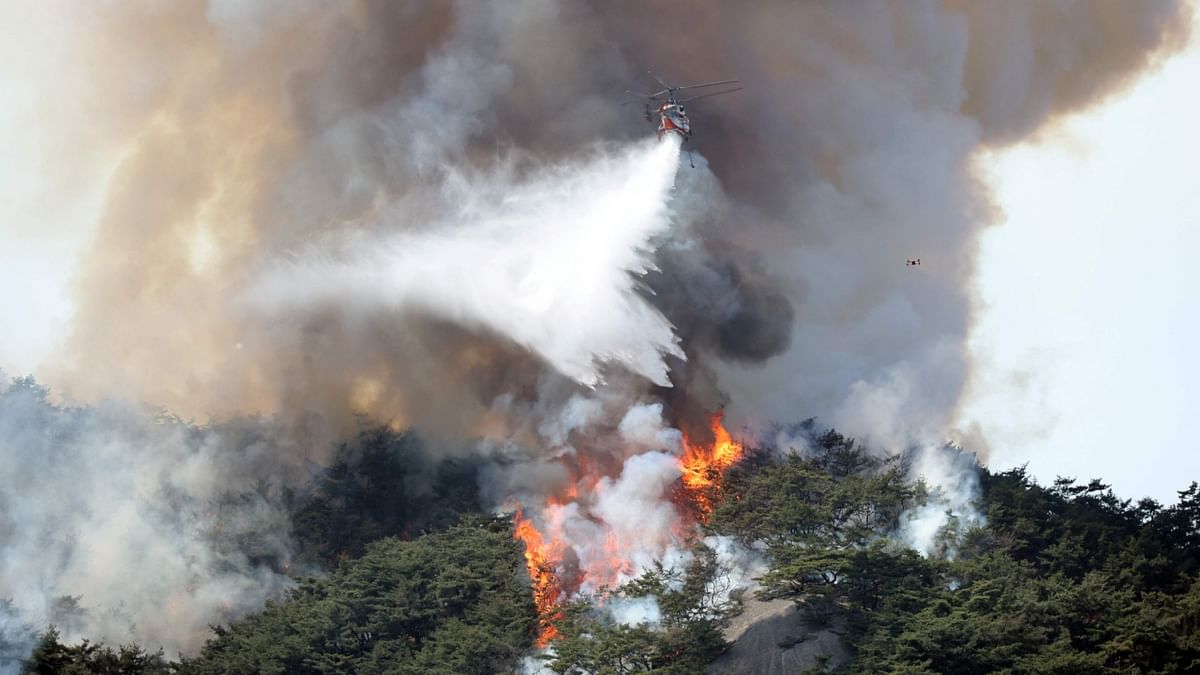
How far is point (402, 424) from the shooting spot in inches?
3098

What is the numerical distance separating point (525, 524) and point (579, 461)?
174 inches

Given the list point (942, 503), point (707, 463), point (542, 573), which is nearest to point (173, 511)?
point (542, 573)

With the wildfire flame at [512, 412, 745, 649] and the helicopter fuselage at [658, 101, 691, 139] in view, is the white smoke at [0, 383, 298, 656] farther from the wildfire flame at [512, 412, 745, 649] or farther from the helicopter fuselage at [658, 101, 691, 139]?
the helicopter fuselage at [658, 101, 691, 139]

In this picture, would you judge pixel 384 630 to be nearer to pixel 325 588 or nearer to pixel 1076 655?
A: pixel 325 588

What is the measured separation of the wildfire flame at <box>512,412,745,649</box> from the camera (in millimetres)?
62469

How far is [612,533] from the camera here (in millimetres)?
65375

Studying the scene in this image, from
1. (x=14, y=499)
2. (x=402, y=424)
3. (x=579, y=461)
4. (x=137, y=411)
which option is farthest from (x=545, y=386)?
(x=14, y=499)

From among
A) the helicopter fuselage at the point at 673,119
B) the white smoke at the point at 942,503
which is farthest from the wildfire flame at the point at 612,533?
the helicopter fuselage at the point at 673,119

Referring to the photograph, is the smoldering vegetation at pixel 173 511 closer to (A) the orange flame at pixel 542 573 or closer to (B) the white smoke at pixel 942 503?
(A) the orange flame at pixel 542 573

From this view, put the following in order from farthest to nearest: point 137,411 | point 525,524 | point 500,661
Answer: point 137,411 < point 525,524 < point 500,661

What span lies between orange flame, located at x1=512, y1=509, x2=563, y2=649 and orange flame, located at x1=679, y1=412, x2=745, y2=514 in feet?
24.1

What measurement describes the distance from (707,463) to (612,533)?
691cm

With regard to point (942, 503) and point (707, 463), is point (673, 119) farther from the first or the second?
point (942, 503)

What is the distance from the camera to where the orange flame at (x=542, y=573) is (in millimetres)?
56250
